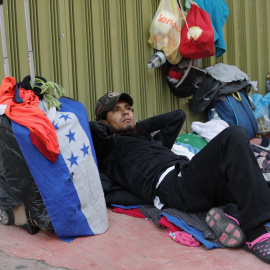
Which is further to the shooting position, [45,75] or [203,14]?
[203,14]

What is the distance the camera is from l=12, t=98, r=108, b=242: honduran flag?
2406 millimetres

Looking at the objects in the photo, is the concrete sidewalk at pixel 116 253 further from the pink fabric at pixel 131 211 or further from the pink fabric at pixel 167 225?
the pink fabric at pixel 131 211

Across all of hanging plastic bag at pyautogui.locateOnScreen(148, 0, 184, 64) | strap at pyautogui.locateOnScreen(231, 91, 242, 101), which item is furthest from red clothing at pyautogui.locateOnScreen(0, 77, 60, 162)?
strap at pyautogui.locateOnScreen(231, 91, 242, 101)

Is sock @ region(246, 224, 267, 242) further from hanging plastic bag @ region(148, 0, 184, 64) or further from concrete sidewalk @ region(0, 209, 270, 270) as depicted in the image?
hanging plastic bag @ region(148, 0, 184, 64)

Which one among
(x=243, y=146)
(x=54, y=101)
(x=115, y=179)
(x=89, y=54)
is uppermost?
(x=89, y=54)

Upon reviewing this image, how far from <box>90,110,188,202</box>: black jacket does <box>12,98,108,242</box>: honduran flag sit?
317 millimetres

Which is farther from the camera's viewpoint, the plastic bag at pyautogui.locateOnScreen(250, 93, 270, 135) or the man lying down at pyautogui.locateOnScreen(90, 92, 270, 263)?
the plastic bag at pyautogui.locateOnScreen(250, 93, 270, 135)

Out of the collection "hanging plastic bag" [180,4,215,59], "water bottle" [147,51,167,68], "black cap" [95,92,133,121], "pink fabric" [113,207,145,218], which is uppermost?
"hanging plastic bag" [180,4,215,59]

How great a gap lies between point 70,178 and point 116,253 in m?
0.52

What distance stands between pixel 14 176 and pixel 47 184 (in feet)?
0.80

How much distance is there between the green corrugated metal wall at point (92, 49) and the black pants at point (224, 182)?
1717mm

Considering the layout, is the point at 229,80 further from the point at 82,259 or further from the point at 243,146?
the point at 82,259

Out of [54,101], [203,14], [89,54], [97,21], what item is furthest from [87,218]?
[203,14]

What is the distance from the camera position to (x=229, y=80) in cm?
538
